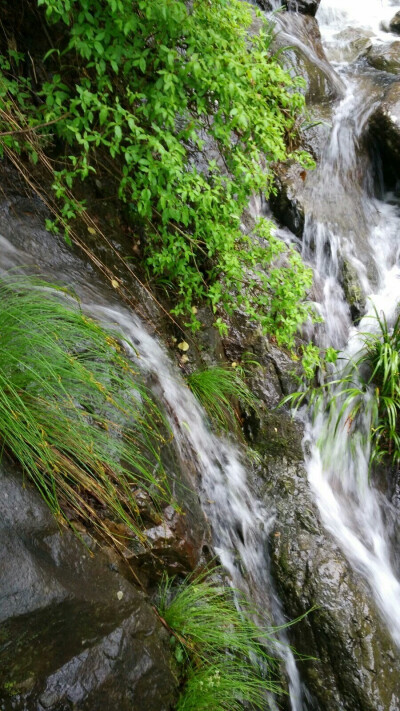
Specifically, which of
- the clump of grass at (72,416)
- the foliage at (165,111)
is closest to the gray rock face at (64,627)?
the clump of grass at (72,416)

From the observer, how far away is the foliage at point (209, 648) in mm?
2070

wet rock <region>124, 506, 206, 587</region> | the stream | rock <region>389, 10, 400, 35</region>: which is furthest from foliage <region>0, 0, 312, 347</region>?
rock <region>389, 10, 400, 35</region>

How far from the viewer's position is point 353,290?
5.24m

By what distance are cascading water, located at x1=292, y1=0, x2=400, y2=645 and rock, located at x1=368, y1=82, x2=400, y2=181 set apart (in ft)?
0.60

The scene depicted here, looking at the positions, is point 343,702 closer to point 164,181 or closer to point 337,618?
point 337,618

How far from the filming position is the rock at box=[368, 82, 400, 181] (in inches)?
255

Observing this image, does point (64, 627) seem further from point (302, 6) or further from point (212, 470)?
point (302, 6)

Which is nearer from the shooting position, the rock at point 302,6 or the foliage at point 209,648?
the foliage at point 209,648

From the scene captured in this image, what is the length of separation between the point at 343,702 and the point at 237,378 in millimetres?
2104

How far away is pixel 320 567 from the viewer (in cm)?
326

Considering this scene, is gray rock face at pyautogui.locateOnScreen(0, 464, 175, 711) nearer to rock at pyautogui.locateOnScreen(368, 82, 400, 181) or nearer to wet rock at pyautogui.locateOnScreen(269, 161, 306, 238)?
wet rock at pyautogui.locateOnScreen(269, 161, 306, 238)

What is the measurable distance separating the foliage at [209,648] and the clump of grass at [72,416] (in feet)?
1.48

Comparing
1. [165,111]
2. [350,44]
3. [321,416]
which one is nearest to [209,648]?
[321,416]

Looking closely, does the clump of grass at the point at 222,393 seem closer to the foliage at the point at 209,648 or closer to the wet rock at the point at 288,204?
the foliage at the point at 209,648
